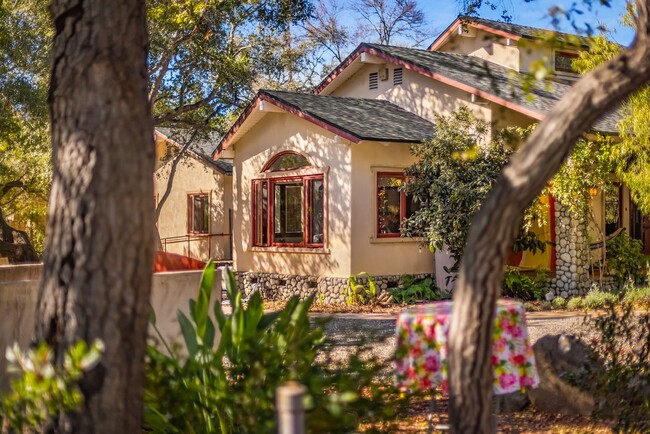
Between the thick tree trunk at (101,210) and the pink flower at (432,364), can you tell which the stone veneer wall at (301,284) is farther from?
the thick tree trunk at (101,210)

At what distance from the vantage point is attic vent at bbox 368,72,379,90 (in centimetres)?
2055

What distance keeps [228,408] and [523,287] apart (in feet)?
43.0

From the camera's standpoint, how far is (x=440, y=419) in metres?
7.06

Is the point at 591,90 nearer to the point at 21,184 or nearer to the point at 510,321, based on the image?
the point at 510,321

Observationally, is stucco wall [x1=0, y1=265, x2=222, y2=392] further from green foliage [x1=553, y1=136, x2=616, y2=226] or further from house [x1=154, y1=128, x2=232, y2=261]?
house [x1=154, y1=128, x2=232, y2=261]

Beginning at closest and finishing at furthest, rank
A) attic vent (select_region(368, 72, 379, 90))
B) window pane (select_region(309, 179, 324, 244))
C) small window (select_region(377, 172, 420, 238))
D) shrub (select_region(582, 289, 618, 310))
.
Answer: shrub (select_region(582, 289, 618, 310))
small window (select_region(377, 172, 420, 238))
window pane (select_region(309, 179, 324, 244))
attic vent (select_region(368, 72, 379, 90))

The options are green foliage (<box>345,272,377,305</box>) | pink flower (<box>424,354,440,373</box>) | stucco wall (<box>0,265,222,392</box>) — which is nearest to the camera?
pink flower (<box>424,354,440,373</box>)

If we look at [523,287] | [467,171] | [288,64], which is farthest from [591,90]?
[288,64]

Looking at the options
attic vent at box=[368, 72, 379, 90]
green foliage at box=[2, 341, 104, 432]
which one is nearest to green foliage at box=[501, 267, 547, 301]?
attic vent at box=[368, 72, 379, 90]

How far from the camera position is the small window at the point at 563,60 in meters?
19.8

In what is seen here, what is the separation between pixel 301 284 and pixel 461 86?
528cm

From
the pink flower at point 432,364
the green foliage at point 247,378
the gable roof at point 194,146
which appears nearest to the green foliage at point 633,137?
the pink flower at point 432,364

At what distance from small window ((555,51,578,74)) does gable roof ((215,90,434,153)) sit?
3.64 meters

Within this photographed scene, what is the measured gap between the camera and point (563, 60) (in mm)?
20125
